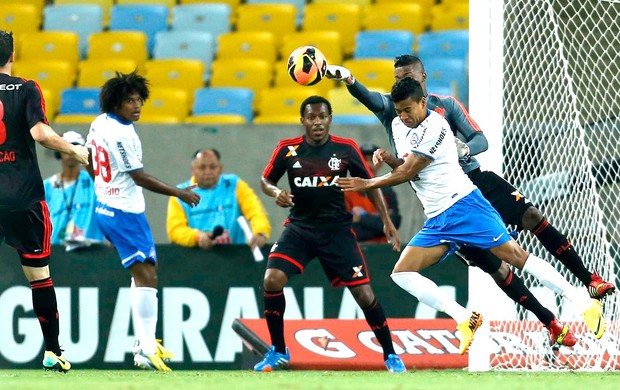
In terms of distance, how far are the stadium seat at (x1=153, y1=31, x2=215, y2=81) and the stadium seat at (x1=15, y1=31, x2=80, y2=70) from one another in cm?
101

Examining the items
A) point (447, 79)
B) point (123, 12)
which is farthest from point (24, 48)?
point (447, 79)

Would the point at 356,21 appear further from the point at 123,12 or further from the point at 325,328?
the point at 325,328

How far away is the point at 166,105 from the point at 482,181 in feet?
18.0

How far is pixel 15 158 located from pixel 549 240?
149 inches

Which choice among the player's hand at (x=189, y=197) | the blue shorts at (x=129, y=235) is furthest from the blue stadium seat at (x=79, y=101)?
the player's hand at (x=189, y=197)

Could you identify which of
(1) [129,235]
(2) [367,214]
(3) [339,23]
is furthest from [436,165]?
(3) [339,23]

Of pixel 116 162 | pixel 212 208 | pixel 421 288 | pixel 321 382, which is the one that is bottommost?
pixel 321 382

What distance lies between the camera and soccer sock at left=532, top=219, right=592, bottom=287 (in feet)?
28.7

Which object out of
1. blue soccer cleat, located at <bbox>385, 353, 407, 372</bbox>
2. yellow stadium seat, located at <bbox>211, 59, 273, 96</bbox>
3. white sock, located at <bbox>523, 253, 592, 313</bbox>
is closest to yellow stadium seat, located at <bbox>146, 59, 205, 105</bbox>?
yellow stadium seat, located at <bbox>211, 59, 273, 96</bbox>

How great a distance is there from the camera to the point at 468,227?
823cm

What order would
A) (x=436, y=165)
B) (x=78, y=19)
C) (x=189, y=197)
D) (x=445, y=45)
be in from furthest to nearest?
(x=78, y=19) → (x=445, y=45) → (x=189, y=197) → (x=436, y=165)

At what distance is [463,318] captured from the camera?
805 centimetres

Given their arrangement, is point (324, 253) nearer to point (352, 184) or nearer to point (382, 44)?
point (352, 184)

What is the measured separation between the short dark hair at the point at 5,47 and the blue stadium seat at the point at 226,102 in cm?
536
